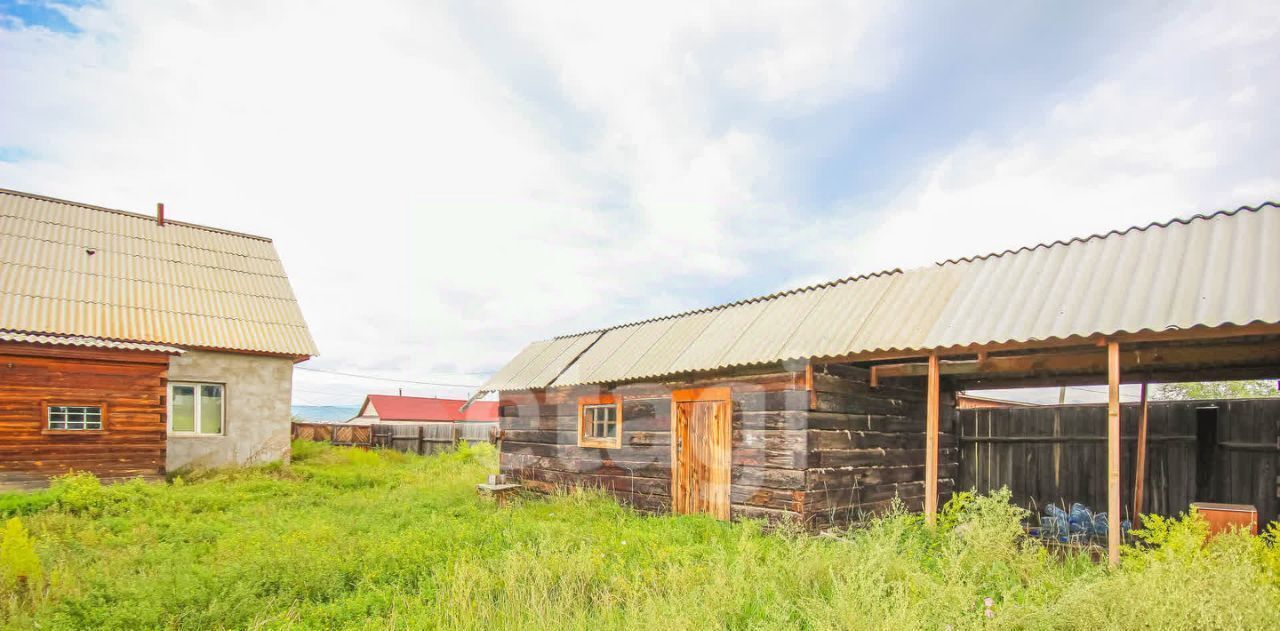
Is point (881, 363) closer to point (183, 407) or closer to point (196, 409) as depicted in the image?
point (196, 409)

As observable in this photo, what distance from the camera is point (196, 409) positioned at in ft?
54.4

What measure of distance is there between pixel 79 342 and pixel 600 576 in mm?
13432

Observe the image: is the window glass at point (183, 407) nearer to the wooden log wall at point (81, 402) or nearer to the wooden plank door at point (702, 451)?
the wooden log wall at point (81, 402)

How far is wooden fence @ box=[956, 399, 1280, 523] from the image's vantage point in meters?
9.11

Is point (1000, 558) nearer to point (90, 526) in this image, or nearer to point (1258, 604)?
point (1258, 604)

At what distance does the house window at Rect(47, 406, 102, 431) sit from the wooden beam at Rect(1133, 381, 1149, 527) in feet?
61.5

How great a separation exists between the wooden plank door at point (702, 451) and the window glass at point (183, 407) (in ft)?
41.4

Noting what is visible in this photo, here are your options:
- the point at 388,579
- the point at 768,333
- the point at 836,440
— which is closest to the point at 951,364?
the point at 836,440

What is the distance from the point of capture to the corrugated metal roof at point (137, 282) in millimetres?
15578

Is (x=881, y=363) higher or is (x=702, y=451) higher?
(x=881, y=363)

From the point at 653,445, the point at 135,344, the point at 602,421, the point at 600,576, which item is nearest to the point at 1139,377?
the point at 653,445

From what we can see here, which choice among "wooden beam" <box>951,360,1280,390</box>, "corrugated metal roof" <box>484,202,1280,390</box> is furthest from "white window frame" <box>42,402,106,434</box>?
"wooden beam" <box>951,360,1280,390</box>

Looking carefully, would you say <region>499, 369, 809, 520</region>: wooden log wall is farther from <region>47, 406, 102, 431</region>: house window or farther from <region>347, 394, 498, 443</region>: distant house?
<region>347, 394, 498, 443</region>: distant house

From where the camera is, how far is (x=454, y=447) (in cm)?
2619
